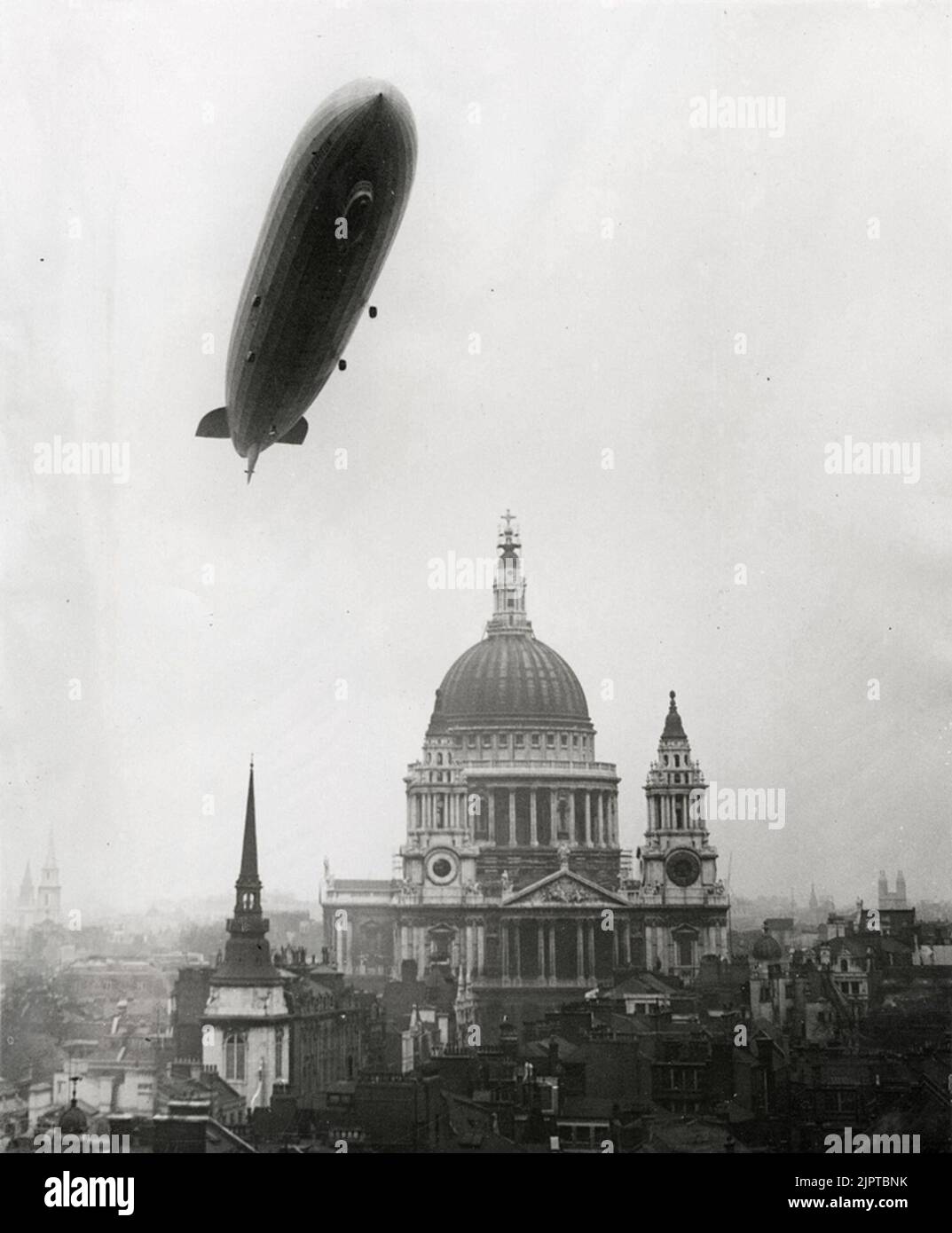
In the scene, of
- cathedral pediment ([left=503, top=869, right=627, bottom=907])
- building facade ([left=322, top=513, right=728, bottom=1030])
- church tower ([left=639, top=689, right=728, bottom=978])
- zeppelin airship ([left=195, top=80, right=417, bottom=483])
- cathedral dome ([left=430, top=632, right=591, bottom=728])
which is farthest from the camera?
cathedral pediment ([left=503, top=869, right=627, bottom=907])

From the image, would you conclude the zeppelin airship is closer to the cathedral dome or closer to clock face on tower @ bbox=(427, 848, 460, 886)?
the cathedral dome

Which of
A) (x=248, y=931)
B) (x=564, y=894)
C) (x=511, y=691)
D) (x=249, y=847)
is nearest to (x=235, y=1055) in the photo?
(x=248, y=931)

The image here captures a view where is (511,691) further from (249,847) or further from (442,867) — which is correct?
(249,847)

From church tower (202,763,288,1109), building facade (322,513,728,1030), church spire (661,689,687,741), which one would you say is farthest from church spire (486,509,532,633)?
church tower (202,763,288,1109)

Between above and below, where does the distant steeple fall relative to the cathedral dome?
below

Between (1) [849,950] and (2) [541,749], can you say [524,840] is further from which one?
(1) [849,950]

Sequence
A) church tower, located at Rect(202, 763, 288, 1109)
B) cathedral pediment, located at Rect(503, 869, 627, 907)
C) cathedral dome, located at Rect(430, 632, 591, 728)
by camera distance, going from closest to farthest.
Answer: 1. church tower, located at Rect(202, 763, 288, 1109)
2. cathedral dome, located at Rect(430, 632, 591, 728)
3. cathedral pediment, located at Rect(503, 869, 627, 907)

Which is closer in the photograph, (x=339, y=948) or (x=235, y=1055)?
(x=235, y=1055)

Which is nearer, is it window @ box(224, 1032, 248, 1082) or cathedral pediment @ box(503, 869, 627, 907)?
window @ box(224, 1032, 248, 1082)
